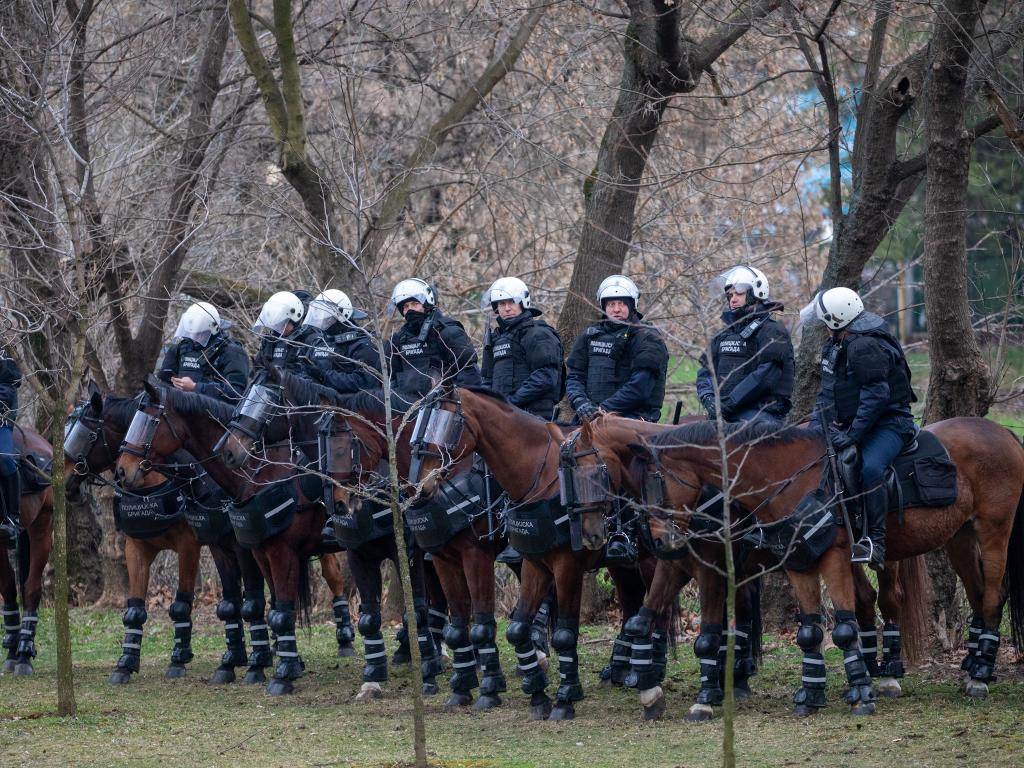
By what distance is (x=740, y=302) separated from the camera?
10.1 metres

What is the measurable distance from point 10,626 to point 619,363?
652 centimetres

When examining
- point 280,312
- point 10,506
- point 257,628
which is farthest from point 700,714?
point 10,506

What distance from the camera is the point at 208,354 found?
41.2 ft

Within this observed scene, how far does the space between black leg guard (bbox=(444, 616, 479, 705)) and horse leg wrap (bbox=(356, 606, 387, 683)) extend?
81 cm

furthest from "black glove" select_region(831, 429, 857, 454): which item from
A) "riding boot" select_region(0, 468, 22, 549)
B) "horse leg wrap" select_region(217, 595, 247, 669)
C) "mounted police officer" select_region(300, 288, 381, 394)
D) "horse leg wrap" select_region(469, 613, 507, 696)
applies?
"riding boot" select_region(0, 468, 22, 549)

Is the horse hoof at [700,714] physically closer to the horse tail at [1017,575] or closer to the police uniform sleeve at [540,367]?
the horse tail at [1017,575]

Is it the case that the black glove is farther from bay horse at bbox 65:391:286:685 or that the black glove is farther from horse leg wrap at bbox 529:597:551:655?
bay horse at bbox 65:391:286:685

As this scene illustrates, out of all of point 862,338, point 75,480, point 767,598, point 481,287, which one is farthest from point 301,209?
point 862,338

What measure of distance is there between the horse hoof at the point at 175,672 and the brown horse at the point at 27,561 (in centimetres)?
135

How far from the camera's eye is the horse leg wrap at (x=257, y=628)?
11445mm

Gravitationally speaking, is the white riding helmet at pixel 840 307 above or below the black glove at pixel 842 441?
above

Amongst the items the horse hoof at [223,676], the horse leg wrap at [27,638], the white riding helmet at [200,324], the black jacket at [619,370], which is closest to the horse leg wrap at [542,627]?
the black jacket at [619,370]

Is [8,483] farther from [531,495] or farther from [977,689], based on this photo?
[977,689]

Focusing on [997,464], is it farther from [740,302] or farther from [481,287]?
[481,287]
